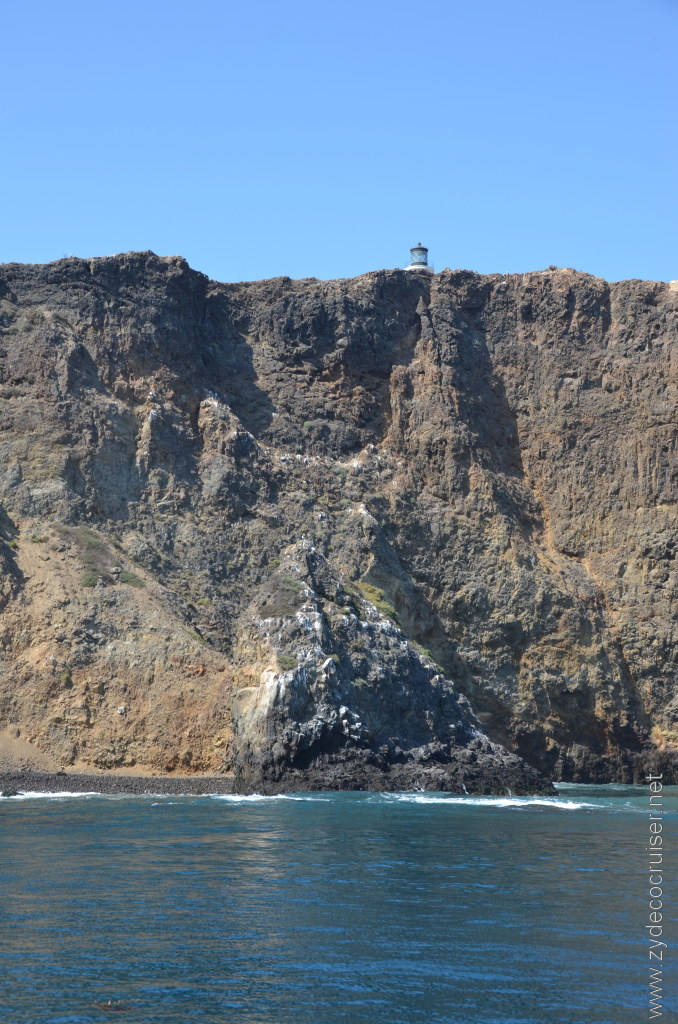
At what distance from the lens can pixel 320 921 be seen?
75.1 feet

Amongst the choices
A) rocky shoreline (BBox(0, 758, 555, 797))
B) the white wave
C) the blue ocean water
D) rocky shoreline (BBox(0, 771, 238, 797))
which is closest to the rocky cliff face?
rocky shoreline (BBox(0, 758, 555, 797))

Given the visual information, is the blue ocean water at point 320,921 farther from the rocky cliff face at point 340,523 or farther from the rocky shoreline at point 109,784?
the rocky cliff face at point 340,523

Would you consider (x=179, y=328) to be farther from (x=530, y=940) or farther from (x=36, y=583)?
(x=530, y=940)

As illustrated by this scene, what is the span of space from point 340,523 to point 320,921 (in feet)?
131

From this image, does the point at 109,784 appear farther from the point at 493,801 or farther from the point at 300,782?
the point at 493,801

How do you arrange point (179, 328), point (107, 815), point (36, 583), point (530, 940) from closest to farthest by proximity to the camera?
1. point (530, 940)
2. point (107, 815)
3. point (36, 583)
4. point (179, 328)

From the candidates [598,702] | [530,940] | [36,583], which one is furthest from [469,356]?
[530,940]

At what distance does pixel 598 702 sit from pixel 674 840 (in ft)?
83.0

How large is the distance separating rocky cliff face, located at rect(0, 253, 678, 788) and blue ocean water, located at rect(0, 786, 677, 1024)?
41.7 feet

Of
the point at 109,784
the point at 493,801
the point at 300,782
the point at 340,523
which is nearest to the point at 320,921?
the point at 493,801

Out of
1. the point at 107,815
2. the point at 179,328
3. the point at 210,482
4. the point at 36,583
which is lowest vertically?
the point at 107,815

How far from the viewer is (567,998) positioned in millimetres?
18062

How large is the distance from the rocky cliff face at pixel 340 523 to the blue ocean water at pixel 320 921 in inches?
500

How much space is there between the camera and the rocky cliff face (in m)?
50.9
